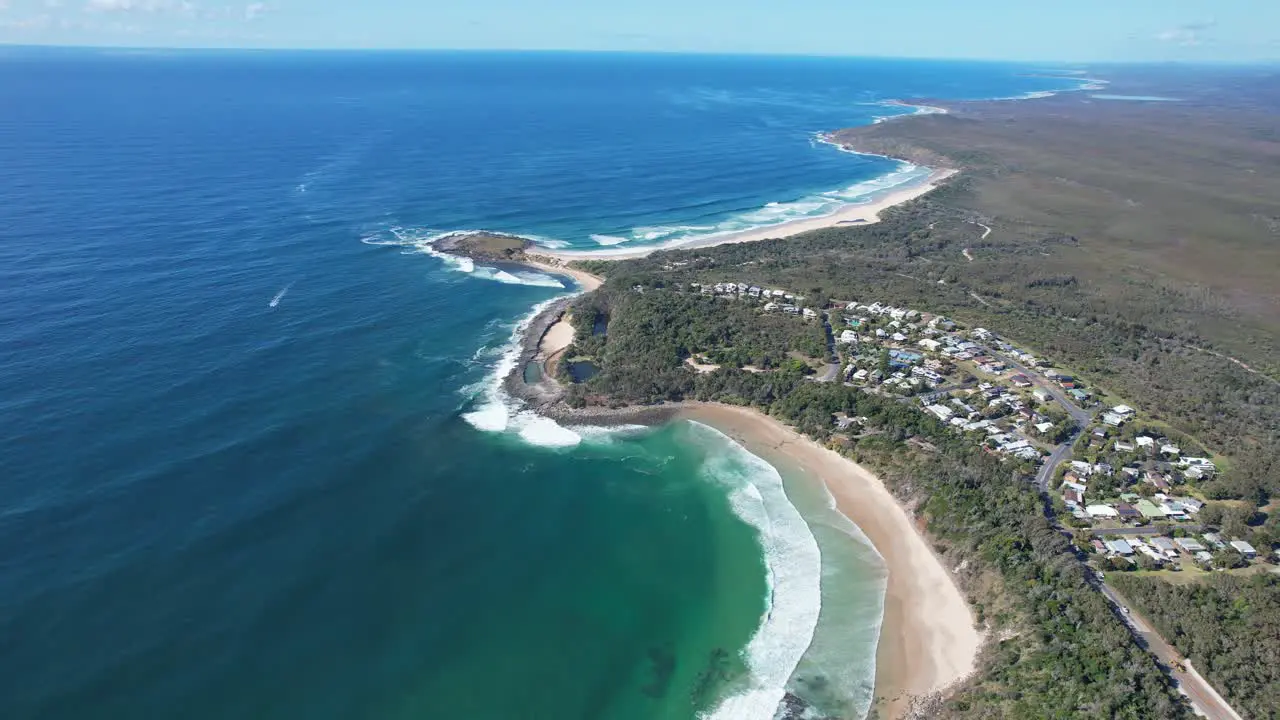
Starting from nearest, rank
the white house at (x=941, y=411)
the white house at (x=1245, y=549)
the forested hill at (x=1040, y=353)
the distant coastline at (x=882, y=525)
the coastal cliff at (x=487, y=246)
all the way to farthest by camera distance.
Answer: the forested hill at (x=1040, y=353)
the distant coastline at (x=882, y=525)
the white house at (x=1245, y=549)
the white house at (x=941, y=411)
the coastal cliff at (x=487, y=246)

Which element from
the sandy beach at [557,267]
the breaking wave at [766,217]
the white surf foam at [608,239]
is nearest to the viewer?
the sandy beach at [557,267]

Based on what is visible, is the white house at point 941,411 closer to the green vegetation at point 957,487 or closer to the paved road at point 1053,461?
the green vegetation at point 957,487

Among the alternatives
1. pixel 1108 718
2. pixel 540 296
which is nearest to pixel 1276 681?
pixel 1108 718

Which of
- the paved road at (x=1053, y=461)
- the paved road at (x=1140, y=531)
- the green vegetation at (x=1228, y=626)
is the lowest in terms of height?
the green vegetation at (x=1228, y=626)

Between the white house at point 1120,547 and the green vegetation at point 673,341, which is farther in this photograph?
the green vegetation at point 673,341

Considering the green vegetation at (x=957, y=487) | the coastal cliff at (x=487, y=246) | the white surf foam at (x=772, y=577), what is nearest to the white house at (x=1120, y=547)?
the green vegetation at (x=957, y=487)

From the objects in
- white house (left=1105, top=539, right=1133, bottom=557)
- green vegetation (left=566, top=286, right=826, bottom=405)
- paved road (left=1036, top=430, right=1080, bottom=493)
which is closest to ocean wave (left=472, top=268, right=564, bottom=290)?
green vegetation (left=566, top=286, right=826, bottom=405)

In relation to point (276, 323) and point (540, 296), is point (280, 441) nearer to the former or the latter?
point (276, 323)
